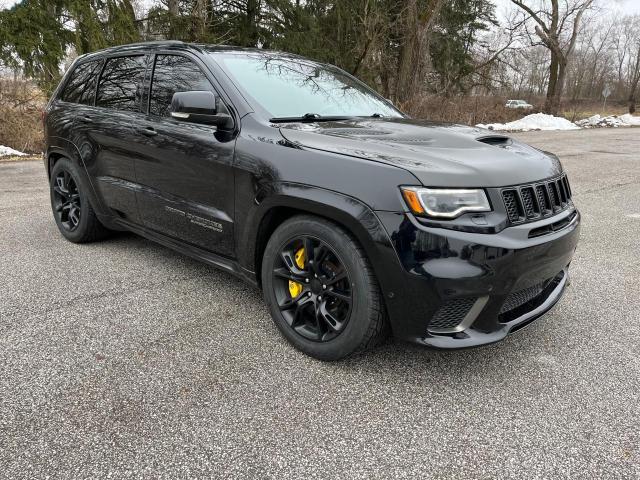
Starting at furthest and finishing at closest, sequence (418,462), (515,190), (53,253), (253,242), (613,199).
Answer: (613,199) → (53,253) → (253,242) → (515,190) → (418,462)

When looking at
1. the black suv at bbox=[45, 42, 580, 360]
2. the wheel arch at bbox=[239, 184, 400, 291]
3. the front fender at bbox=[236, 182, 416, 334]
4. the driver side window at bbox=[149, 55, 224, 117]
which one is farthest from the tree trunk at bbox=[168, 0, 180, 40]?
the front fender at bbox=[236, 182, 416, 334]

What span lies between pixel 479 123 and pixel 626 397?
21254 millimetres

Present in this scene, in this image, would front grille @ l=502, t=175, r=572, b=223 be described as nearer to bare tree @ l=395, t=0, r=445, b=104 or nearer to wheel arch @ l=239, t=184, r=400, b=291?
wheel arch @ l=239, t=184, r=400, b=291

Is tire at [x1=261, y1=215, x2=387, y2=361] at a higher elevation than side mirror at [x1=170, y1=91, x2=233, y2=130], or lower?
lower

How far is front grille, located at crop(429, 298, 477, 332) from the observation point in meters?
2.18

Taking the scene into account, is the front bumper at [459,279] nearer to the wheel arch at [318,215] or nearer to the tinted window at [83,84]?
the wheel arch at [318,215]

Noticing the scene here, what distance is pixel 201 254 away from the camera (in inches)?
128

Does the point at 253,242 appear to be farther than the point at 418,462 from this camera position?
Yes

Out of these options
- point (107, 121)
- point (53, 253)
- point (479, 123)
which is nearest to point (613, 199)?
point (107, 121)

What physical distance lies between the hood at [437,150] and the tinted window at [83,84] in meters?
2.37

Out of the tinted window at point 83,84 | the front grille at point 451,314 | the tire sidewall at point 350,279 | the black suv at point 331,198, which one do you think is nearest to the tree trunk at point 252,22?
the tinted window at point 83,84

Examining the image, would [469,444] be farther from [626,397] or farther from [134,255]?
[134,255]

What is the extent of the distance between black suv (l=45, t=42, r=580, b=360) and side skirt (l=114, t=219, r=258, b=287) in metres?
0.01

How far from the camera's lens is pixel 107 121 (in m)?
3.82
